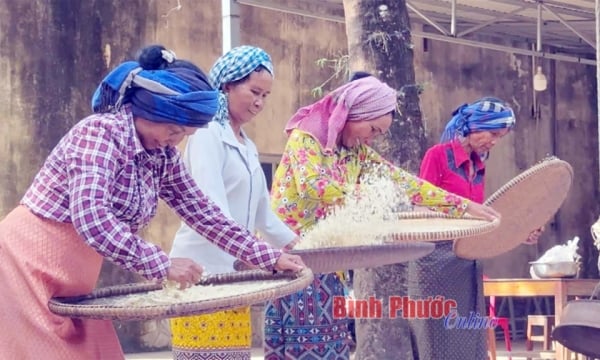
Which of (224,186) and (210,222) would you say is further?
(224,186)

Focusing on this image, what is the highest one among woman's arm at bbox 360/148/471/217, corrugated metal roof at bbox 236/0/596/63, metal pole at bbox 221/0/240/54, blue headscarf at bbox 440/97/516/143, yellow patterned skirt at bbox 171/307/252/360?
corrugated metal roof at bbox 236/0/596/63

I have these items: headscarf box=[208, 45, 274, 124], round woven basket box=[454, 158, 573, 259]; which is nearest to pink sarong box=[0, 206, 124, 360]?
headscarf box=[208, 45, 274, 124]

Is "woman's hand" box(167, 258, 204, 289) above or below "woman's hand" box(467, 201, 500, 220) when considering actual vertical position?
below

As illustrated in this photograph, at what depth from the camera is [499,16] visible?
12.3 meters

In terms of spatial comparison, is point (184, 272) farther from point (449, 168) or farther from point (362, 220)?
point (449, 168)

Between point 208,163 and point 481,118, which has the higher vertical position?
point 481,118

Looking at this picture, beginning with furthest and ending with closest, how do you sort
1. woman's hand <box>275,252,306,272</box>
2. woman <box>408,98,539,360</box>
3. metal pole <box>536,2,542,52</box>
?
metal pole <box>536,2,542,52</box> → woman <box>408,98,539,360</box> → woman's hand <box>275,252,306,272</box>

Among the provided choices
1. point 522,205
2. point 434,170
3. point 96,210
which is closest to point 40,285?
point 96,210

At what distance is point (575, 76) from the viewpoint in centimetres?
1460

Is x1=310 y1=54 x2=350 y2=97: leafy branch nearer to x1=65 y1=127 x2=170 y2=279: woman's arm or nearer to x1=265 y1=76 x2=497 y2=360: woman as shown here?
x1=265 y1=76 x2=497 y2=360: woman

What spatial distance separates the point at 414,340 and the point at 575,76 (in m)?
9.44

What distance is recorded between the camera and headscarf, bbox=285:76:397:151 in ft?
14.2

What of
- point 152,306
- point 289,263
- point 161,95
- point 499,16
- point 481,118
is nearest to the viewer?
point 152,306

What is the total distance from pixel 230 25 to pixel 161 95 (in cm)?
412
